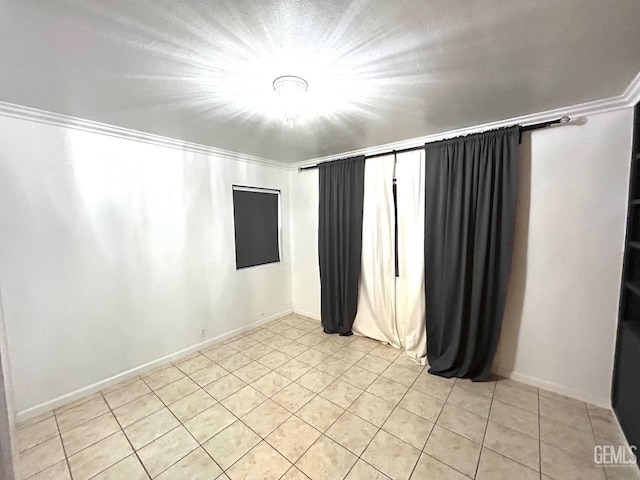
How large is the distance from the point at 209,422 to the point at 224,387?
16.2 inches

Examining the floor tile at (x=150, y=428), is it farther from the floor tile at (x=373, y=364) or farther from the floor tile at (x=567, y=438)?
the floor tile at (x=567, y=438)

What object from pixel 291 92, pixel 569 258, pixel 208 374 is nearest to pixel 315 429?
pixel 208 374

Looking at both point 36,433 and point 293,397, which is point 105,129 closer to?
point 36,433

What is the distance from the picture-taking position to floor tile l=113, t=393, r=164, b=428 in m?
2.01

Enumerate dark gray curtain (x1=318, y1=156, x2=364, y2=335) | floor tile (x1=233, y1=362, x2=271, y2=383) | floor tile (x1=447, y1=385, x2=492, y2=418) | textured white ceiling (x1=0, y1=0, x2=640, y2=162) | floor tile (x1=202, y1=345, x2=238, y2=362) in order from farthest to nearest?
1. dark gray curtain (x1=318, y1=156, x2=364, y2=335)
2. floor tile (x1=202, y1=345, x2=238, y2=362)
3. floor tile (x1=233, y1=362, x2=271, y2=383)
4. floor tile (x1=447, y1=385, x2=492, y2=418)
5. textured white ceiling (x1=0, y1=0, x2=640, y2=162)

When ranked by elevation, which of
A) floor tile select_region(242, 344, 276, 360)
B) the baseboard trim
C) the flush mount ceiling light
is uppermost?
the flush mount ceiling light

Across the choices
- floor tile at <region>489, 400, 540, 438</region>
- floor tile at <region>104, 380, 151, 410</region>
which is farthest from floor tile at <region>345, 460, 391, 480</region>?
floor tile at <region>104, 380, 151, 410</region>

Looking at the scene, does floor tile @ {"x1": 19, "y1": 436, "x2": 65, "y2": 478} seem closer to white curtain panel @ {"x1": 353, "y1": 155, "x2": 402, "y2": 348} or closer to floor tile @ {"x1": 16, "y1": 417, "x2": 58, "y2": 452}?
floor tile @ {"x1": 16, "y1": 417, "x2": 58, "y2": 452}

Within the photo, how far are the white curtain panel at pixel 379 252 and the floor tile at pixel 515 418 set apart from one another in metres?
1.11

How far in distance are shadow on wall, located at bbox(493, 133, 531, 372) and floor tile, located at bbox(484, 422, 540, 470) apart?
2.48ft

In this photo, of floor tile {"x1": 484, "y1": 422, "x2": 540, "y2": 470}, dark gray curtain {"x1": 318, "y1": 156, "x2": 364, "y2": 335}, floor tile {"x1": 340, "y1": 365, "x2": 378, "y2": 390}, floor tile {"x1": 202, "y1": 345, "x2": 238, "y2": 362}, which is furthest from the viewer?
dark gray curtain {"x1": 318, "y1": 156, "x2": 364, "y2": 335}

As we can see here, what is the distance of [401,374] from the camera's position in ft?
8.38

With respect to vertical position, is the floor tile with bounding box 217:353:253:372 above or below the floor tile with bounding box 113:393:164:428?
above

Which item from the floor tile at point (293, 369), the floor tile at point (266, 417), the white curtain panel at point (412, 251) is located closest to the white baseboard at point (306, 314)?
the floor tile at point (293, 369)
